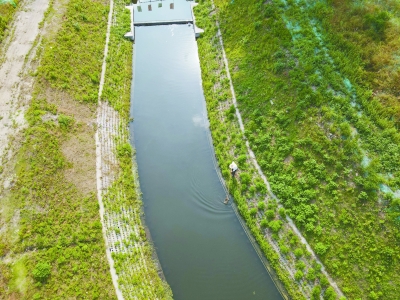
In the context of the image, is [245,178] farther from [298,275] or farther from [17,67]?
[17,67]

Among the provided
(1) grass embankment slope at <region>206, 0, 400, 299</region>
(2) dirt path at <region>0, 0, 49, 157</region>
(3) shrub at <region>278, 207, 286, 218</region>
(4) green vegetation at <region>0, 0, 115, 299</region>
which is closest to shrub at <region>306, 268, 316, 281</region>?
(1) grass embankment slope at <region>206, 0, 400, 299</region>

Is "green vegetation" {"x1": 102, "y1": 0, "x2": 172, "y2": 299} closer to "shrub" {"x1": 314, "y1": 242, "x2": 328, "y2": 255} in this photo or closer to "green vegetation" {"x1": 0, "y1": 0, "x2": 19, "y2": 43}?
"shrub" {"x1": 314, "y1": 242, "x2": 328, "y2": 255}

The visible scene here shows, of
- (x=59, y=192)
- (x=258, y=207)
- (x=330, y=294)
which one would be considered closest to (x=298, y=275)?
(x=330, y=294)

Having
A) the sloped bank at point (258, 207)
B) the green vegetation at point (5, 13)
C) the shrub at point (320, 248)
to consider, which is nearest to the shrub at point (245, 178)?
the sloped bank at point (258, 207)

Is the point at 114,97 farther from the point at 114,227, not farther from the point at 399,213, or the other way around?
the point at 399,213

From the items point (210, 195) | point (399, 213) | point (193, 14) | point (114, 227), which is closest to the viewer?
point (399, 213)

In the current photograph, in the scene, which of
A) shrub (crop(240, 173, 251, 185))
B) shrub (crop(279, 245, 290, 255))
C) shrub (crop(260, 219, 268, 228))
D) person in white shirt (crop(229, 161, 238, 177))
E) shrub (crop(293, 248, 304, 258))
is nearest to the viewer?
shrub (crop(293, 248, 304, 258))

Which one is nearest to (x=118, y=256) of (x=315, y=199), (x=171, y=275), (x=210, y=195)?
(x=171, y=275)
